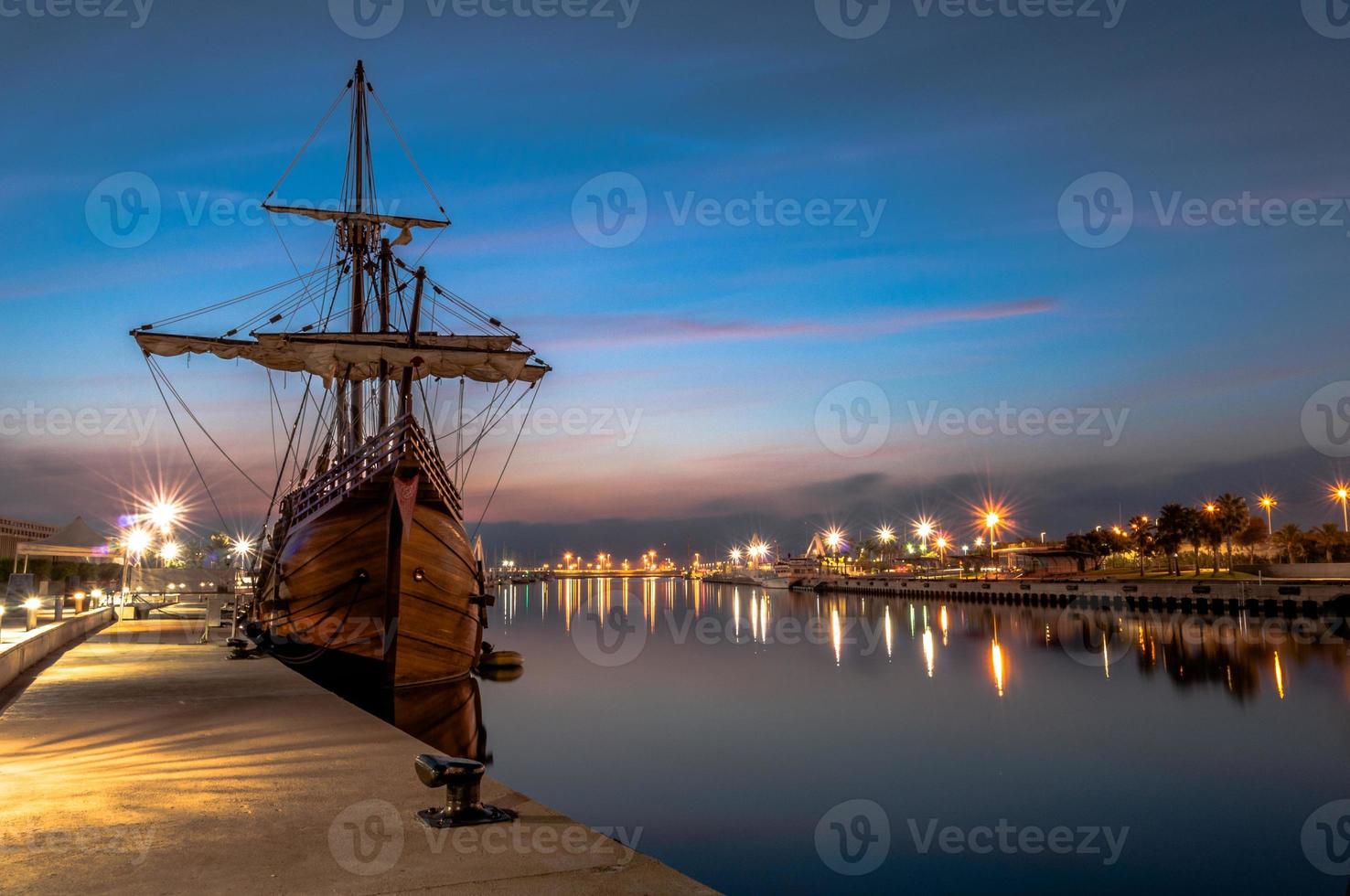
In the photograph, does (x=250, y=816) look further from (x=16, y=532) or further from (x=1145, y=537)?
(x=1145, y=537)

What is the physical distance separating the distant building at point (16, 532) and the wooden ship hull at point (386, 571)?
2226 inches

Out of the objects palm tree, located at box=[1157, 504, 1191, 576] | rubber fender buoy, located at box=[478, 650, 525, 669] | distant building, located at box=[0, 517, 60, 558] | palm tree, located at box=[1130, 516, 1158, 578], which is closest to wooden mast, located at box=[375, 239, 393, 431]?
rubber fender buoy, located at box=[478, 650, 525, 669]

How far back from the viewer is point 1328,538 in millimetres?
95562

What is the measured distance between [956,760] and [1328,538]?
319 feet

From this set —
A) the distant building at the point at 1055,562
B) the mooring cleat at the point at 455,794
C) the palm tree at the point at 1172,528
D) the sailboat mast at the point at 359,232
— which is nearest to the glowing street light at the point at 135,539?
the sailboat mast at the point at 359,232

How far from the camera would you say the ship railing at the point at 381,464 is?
22547 mm

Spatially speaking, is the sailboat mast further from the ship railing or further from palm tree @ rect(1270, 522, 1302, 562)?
palm tree @ rect(1270, 522, 1302, 562)

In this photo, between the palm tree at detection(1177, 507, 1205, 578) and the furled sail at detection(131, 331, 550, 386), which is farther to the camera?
the palm tree at detection(1177, 507, 1205, 578)

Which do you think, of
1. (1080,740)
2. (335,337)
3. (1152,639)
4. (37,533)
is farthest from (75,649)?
(37,533)

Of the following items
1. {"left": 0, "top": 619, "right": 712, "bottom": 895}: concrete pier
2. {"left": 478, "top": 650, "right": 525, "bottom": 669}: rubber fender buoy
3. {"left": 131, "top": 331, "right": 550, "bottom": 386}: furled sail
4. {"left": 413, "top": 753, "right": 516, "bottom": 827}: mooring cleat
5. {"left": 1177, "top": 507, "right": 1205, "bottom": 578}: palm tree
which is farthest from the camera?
{"left": 1177, "top": 507, "right": 1205, "bottom": 578}: palm tree

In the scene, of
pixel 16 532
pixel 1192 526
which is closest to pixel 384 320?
pixel 16 532

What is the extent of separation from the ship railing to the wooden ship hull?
0.03 m

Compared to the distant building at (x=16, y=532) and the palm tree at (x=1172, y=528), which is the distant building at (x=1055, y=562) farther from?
the distant building at (x=16, y=532)

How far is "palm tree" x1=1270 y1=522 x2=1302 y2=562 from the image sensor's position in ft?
320
